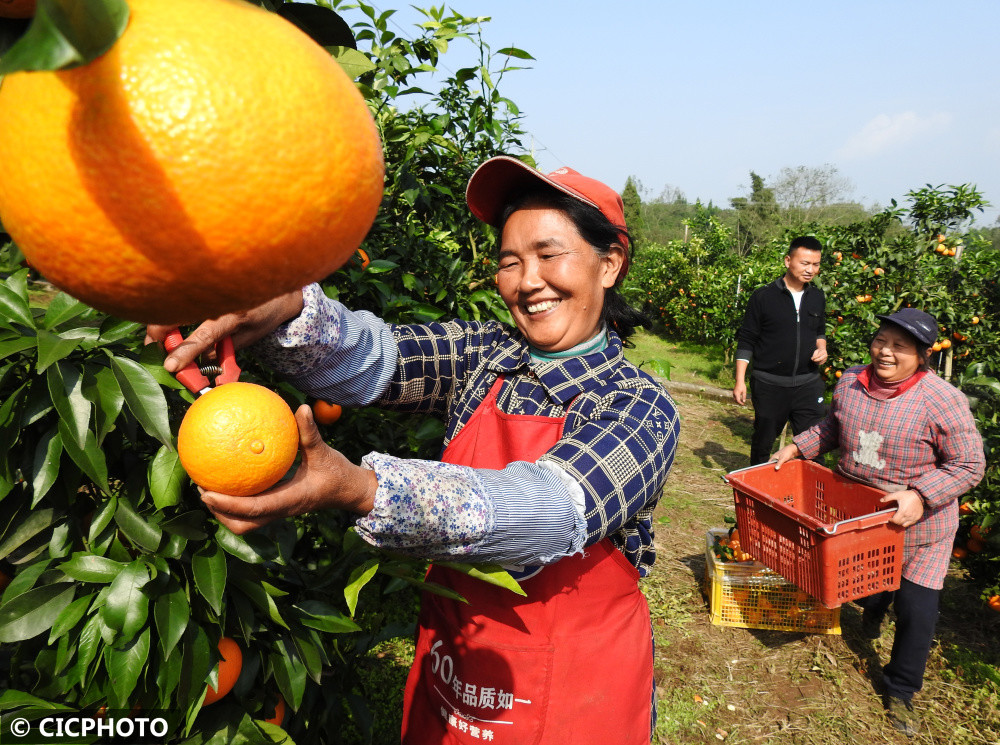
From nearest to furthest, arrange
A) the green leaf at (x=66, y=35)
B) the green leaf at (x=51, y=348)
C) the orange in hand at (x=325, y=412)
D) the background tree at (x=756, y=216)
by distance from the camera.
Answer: the green leaf at (x=66, y=35) < the green leaf at (x=51, y=348) < the orange in hand at (x=325, y=412) < the background tree at (x=756, y=216)

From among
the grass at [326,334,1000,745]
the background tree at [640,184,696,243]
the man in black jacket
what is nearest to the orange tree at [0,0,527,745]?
the grass at [326,334,1000,745]

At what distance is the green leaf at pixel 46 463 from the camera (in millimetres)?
921

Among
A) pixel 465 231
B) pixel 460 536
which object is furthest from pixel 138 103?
pixel 465 231

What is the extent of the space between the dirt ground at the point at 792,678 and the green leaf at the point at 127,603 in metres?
2.80

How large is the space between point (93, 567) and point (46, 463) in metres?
0.17

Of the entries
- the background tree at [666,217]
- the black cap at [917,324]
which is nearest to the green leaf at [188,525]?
the black cap at [917,324]

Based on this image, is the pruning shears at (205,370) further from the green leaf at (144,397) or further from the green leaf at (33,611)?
the green leaf at (33,611)

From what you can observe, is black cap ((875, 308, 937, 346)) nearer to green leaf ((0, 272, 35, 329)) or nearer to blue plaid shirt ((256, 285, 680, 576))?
blue plaid shirt ((256, 285, 680, 576))

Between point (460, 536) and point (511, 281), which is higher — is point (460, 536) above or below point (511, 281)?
below

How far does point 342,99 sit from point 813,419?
18.1 ft

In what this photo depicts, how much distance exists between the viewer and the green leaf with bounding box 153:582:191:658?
0.93 m

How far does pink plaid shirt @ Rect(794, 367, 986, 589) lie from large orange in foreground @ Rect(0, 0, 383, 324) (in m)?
3.32

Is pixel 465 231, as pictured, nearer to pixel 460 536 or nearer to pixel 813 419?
pixel 460 536

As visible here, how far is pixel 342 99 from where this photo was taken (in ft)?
1.50
